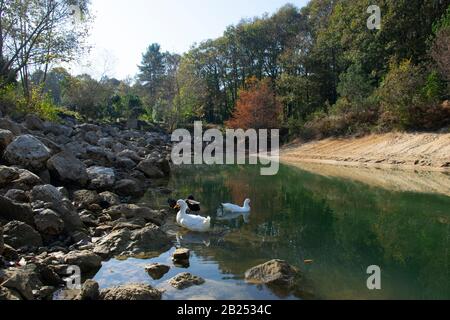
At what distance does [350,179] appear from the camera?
21578 mm

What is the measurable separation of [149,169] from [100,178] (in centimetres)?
508

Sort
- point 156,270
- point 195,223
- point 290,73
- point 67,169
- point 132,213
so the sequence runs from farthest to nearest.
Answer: point 290,73 → point 67,169 → point 132,213 → point 195,223 → point 156,270

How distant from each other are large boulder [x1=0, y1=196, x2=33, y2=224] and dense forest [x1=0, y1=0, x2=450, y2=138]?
1582cm

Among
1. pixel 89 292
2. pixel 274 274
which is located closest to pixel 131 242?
pixel 89 292

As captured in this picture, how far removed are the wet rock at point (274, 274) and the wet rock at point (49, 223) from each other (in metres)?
4.14

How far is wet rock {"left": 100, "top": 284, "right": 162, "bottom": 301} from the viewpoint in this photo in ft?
19.8

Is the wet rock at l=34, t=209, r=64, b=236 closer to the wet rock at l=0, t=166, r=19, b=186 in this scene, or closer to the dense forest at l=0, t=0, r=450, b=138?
the wet rock at l=0, t=166, r=19, b=186

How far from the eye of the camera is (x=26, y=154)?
1270cm

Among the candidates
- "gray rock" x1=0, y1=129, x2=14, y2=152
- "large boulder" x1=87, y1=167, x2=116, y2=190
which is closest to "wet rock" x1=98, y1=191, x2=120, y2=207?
"large boulder" x1=87, y1=167, x2=116, y2=190

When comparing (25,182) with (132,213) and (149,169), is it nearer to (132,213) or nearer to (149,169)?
(132,213)

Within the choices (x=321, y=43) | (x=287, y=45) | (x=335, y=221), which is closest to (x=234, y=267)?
(x=335, y=221)

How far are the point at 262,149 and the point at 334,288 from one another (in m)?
38.2

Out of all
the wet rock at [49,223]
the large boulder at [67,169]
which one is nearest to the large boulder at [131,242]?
the wet rock at [49,223]

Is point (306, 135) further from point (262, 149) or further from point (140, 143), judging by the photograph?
point (140, 143)
